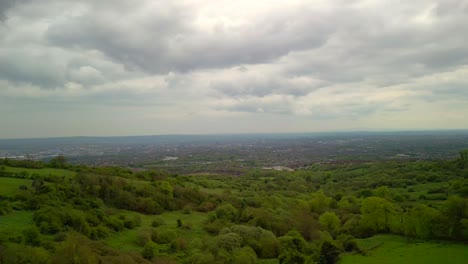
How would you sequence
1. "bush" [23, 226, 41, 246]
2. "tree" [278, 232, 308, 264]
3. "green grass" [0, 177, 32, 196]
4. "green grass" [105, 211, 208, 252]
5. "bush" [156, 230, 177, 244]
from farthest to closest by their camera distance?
"green grass" [0, 177, 32, 196] < "bush" [156, 230, 177, 244] < "green grass" [105, 211, 208, 252] < "tree" [278, 232, 308, 264] < "bush" [23, 226, 41, 246]

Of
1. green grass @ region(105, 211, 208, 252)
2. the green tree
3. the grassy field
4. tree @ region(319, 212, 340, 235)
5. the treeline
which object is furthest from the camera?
tree @ region(319, 212, 340, 235)

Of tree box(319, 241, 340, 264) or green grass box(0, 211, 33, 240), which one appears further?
tree box(319, 241, 340, 264)

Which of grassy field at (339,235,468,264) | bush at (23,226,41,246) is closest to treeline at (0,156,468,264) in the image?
bush at (23,226,41,246)

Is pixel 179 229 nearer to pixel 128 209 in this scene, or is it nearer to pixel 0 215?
pixel 128 209

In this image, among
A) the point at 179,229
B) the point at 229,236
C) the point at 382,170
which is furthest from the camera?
the point at 382,170

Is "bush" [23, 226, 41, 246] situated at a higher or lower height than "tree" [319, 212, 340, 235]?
higher

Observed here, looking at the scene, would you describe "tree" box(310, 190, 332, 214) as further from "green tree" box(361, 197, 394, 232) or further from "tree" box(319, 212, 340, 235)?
Result: "green tree" box(361, 197, 394, 232)

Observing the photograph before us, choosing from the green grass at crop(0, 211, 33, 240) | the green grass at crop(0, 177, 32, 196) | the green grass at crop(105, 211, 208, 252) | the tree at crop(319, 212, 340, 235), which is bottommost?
the tree at crop(319, 212, 340, 235)

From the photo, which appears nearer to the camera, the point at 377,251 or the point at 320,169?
the point at 377,251

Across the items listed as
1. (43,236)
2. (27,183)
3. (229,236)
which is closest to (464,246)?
(229,236)
